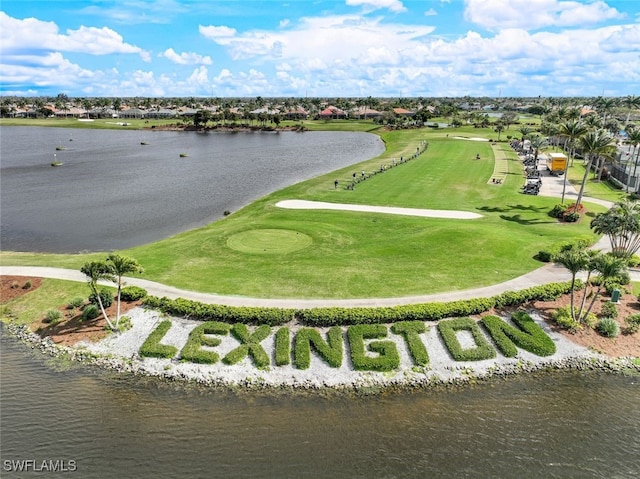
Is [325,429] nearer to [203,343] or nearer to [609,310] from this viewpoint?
[203,343]

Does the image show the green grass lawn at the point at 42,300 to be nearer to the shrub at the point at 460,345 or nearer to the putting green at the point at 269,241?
the putting green at the point at 269,241

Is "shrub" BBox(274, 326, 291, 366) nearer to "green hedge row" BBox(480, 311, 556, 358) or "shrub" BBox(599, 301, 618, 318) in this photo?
"green hedge row" BBox(480, 311, 556, 358)

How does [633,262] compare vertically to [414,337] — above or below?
above

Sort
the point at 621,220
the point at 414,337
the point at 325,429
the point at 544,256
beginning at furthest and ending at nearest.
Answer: the point at 544,256 < the point at 621,220 < the point at 414,337 < the point at 325,429

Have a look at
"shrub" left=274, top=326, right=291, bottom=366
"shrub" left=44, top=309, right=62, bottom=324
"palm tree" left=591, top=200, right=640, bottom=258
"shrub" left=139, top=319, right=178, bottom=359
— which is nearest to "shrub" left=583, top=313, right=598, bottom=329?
"palm tree" left=591, top=200, right=640, bottom=258

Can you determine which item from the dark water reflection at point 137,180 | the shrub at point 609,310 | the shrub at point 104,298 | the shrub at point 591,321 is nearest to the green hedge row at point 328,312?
the shrub at point 104,298

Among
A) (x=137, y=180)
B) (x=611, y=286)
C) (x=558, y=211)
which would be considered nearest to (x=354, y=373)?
(x=611, y=286)

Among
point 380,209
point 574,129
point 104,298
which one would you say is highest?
point 574,129
